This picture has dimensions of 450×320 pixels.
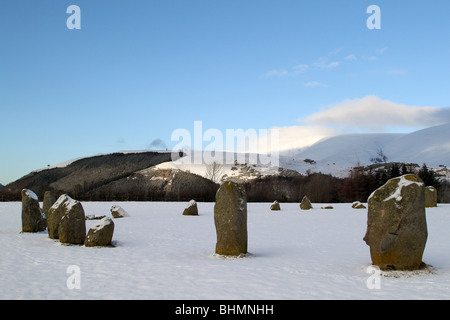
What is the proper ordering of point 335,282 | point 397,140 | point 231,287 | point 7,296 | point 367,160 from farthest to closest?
point 397,140 → point 367,160 → point 335,282 → point 231,287 → point 7,296

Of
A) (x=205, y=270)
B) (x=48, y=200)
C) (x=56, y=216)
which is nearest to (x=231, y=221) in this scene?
(x=205, y=270)

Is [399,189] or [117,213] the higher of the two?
[399,189]

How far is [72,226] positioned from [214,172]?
92.2m

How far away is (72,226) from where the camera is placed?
51.5 feet

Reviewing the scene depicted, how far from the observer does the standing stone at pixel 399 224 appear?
9.80 m

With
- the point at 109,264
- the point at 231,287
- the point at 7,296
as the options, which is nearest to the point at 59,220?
the point at 109,264

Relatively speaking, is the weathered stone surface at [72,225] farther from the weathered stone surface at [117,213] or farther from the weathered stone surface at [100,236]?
the weathered stone surface at [117,213]

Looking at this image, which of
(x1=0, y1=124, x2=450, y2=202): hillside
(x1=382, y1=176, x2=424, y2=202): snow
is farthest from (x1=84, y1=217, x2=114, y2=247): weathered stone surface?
(x1=0, y1=124, x2=450, y2=202): hillside

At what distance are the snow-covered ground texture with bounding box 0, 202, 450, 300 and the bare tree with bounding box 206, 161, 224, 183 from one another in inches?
3304

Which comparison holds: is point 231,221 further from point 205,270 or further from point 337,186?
point 337,186

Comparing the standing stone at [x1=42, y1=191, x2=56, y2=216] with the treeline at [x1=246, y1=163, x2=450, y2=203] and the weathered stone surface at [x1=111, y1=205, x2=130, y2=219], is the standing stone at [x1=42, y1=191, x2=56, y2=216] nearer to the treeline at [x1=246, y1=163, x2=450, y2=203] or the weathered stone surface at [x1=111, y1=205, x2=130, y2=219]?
the weathered stone surface at [x1=111, y1=205, x2=130, y2=219]

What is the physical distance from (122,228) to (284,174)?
90468 millimetres
